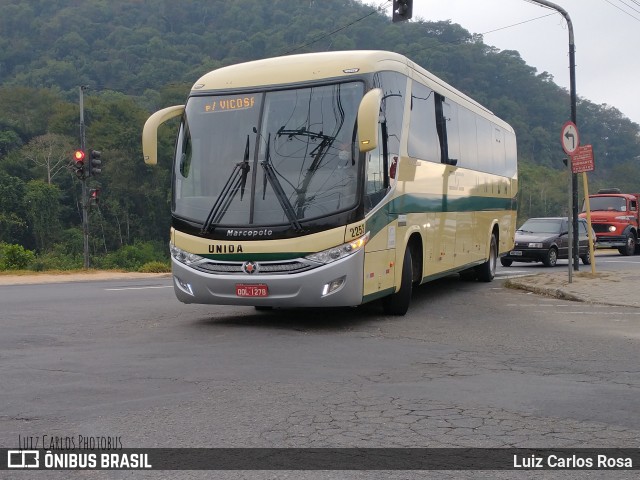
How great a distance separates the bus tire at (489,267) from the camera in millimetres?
17578

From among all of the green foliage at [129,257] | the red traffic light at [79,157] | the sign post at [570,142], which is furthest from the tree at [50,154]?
the sign post at [570,142]

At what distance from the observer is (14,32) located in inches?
4712

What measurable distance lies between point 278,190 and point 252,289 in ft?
4.14

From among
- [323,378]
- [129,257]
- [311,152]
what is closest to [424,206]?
[311,152]

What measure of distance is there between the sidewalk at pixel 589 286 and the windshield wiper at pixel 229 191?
6840 millimetres

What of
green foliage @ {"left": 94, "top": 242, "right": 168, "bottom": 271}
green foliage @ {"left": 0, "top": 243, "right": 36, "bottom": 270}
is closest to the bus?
green foliage @ {"left": 0, "top": 243, "right": 36, "bottom": 270}

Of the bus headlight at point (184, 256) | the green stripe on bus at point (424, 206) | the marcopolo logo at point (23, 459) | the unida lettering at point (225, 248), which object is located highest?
the green stripe on bus at point (424, 206)

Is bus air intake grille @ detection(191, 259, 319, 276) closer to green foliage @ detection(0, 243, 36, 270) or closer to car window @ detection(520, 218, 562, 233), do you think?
car window @ detection(520, 218, 562, 233)

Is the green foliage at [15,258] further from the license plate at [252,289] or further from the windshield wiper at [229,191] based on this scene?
the license plate at [252,289]

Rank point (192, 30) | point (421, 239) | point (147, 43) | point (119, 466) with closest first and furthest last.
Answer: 1. point (119, 466)
2. point (421, 239)
3. point (147, 43)
4. point (192, 30)

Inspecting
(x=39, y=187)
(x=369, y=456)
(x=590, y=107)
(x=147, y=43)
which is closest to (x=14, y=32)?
(x=147, y=43)

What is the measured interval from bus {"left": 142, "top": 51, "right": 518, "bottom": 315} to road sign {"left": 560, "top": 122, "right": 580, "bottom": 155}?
5.73 meters

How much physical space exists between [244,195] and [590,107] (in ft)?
414

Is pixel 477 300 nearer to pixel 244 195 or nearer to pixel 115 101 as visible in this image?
pixel 244 195
